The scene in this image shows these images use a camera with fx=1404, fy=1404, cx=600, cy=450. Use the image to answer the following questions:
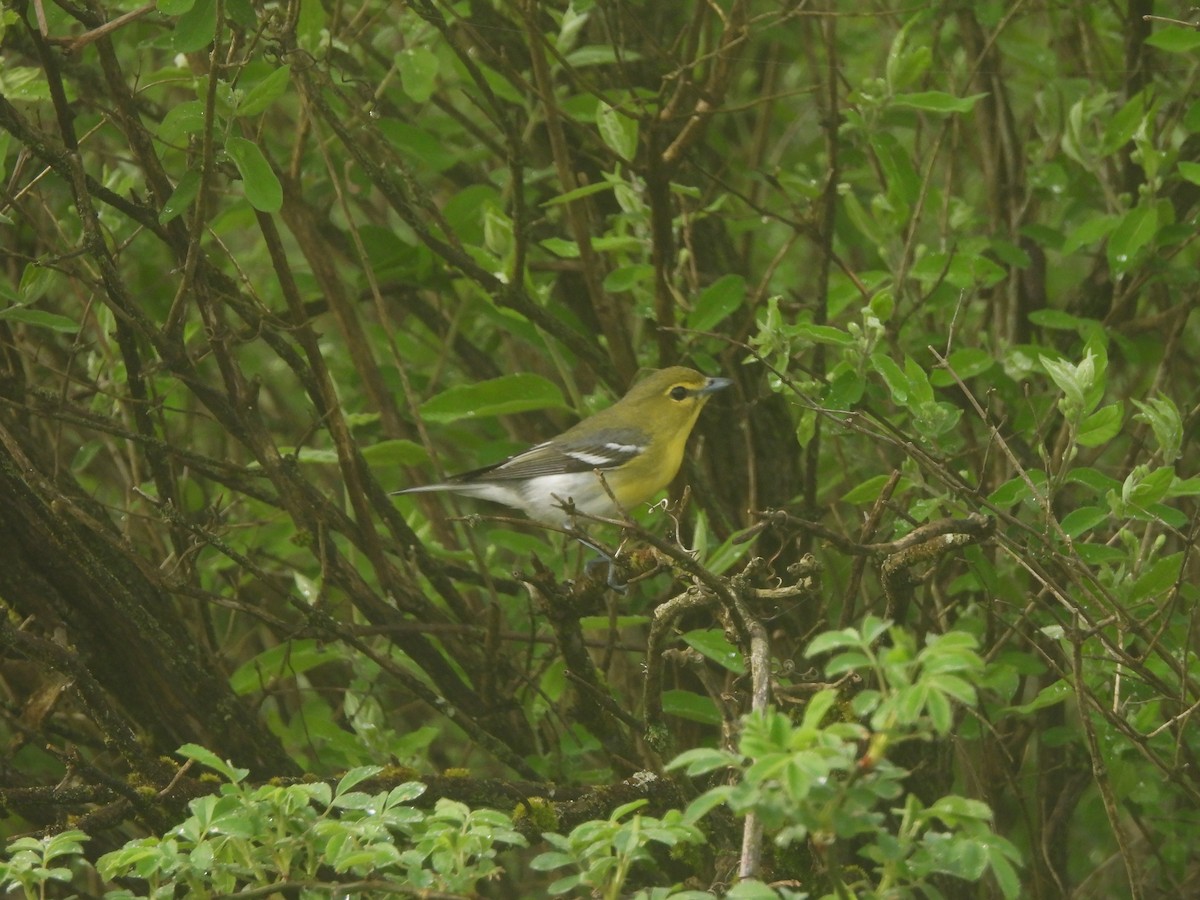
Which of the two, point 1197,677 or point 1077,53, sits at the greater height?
point 1077,53

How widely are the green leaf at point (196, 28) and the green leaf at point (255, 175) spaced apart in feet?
0.79

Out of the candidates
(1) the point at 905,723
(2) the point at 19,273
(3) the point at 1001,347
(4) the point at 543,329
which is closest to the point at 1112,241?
(3) the point at 1001,347

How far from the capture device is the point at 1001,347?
4406mm

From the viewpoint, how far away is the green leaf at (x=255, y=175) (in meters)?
3.30

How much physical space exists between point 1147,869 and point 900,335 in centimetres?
187

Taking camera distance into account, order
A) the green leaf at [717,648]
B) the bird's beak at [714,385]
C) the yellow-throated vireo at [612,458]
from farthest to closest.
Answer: the yellow-throated vireo at [612,458], the bird's beak at [714,385], the green leaf at [717,648]

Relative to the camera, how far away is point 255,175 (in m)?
3.33

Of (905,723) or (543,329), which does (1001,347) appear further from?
(905,723)

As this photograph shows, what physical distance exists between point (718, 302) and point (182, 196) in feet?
5.31

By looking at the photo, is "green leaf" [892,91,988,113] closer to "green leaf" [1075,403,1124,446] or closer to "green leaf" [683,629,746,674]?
"green leaf" [1075,403,1124,446]

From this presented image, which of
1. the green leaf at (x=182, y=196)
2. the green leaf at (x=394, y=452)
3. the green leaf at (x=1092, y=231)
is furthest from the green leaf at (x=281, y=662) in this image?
the green leaf at (x=1092, y=231)

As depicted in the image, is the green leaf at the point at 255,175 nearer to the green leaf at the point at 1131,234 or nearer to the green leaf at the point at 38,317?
the green leaf at the point at 38,317

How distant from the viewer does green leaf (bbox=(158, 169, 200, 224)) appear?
3359 millimetres

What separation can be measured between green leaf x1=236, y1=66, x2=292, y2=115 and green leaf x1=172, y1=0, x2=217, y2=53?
0.15 meters
